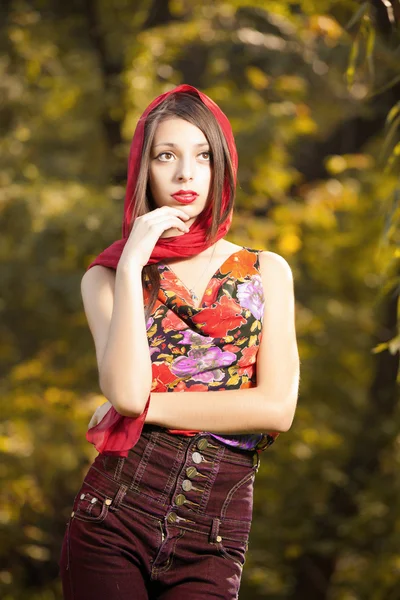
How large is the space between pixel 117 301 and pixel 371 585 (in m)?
5.79

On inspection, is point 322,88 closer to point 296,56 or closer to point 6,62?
point 296,56

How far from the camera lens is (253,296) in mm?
2213

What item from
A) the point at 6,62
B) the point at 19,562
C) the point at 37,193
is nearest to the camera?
the point at 19,562

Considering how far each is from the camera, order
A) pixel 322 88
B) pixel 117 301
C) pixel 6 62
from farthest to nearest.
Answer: pixel 6 62 → pixel 322 88 → pixel 117 301

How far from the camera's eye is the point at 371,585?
7246 millimetres

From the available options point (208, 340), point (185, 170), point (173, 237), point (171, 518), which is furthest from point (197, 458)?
point (185, 170)

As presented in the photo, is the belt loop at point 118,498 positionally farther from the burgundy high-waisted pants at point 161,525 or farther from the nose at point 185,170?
the nose at point 185,170

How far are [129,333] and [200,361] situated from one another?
0.64 ft

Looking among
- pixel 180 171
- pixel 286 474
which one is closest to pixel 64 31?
pixel 286 474

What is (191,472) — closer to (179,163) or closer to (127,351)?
(127,351)

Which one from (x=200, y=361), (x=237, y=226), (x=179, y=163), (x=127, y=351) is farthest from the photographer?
(x=237, y=226)

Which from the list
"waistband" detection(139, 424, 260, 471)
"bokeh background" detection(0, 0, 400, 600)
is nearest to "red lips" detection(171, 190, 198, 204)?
"waistband" detection(139, 424, 260, 471)

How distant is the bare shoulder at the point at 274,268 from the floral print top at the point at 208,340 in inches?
2.2

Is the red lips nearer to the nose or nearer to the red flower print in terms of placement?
the nose
